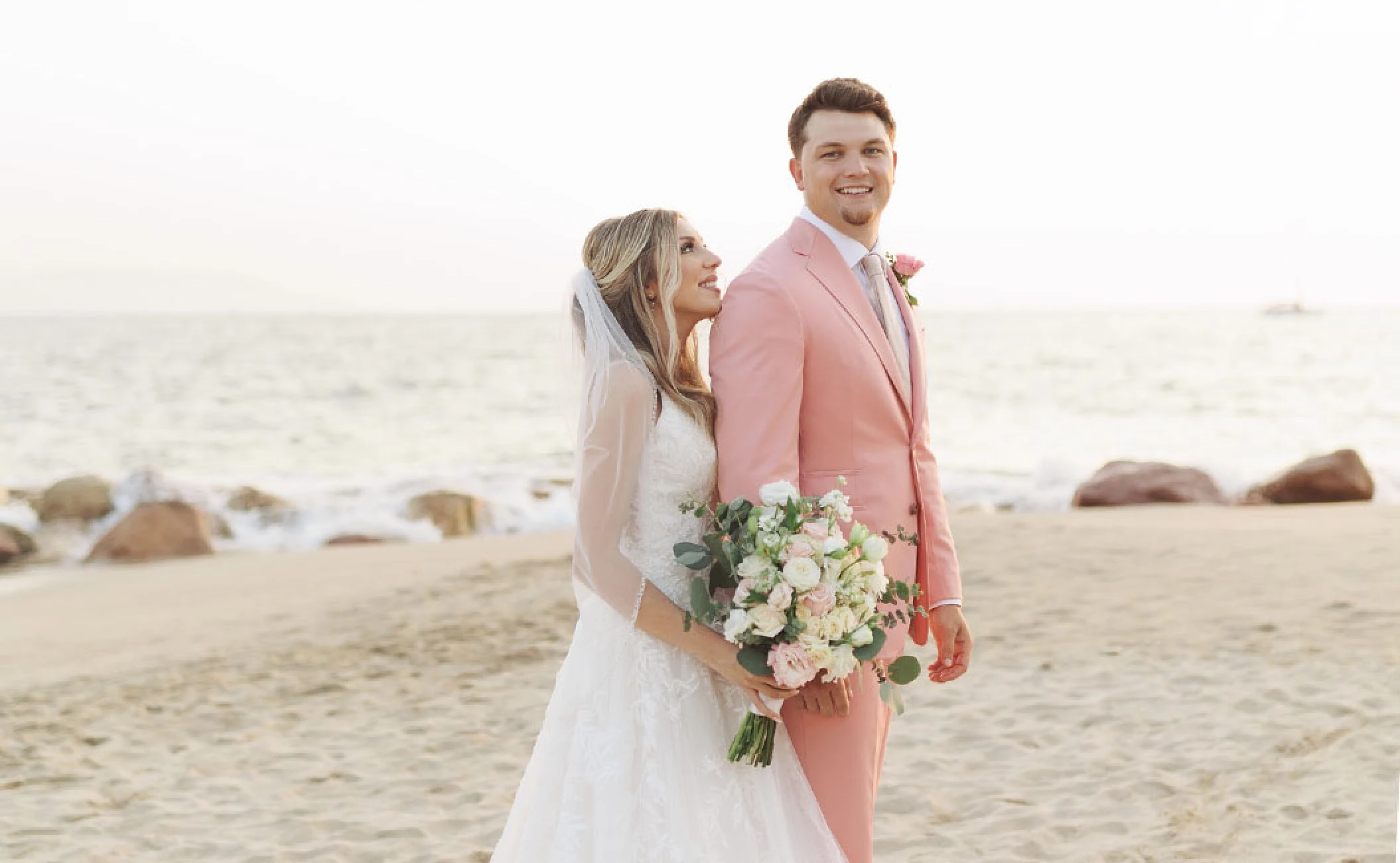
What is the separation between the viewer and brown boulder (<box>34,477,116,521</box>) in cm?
1603

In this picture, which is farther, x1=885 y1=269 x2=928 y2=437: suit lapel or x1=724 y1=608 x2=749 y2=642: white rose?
x1=885 y1=269 x2=928 y2=437: suit lapel

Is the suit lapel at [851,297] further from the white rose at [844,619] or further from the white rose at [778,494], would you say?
the white rose at [844,619]

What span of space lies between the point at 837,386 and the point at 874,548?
1.41ft

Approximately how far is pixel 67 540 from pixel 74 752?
9782 millimetres

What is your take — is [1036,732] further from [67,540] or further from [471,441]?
[471,441]

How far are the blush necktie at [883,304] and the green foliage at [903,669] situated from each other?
0.68 meters

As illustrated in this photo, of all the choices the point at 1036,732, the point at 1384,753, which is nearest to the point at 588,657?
the point at 1036,732

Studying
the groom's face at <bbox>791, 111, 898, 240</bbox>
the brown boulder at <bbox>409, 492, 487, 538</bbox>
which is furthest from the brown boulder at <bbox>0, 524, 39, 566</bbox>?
the groom's face at <bbox>791, 111, 898, 240</bbox>

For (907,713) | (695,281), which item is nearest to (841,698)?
(695,281)

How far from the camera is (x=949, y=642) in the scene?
318 cm

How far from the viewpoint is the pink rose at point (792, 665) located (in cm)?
261

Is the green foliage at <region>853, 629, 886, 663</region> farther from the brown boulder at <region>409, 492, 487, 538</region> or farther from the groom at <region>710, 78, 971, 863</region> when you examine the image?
the brown boulder at <region>409, 492, 487, 538</region>

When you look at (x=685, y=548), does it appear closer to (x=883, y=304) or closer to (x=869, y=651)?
(x=869, y=651)

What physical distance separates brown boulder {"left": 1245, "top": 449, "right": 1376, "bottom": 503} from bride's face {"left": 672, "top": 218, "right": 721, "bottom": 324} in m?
14.2
